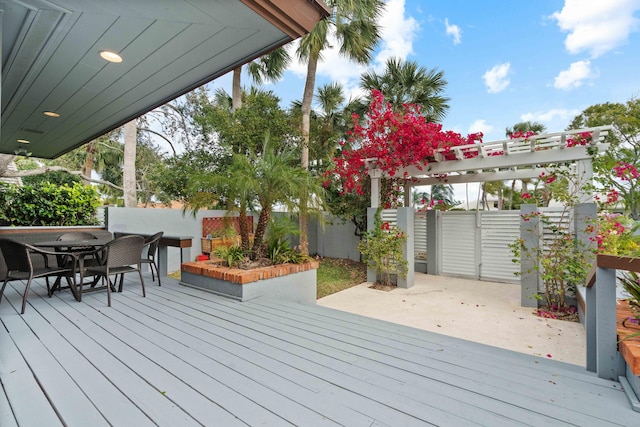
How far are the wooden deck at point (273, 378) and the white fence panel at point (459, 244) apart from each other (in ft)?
16.8

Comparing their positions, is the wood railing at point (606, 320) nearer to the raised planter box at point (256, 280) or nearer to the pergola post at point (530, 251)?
the raised planter box at point (256, 280)

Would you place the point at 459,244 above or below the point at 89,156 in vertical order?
below

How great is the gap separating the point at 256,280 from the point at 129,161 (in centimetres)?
798

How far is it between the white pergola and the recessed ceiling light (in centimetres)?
489

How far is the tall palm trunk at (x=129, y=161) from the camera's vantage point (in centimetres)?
923

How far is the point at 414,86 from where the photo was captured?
8922 millimetres

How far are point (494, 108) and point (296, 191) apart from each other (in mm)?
13319

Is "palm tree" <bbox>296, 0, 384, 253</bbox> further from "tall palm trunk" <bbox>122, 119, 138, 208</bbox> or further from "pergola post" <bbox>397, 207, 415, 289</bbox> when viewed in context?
"tall palm trunk" <bbox>122, 119, 138, 208</bbox>

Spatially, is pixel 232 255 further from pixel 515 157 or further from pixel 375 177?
pixel 515 157

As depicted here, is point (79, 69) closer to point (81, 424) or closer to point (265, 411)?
point (81, 424)

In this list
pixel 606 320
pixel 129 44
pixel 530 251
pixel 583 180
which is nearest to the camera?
pixel 606 320

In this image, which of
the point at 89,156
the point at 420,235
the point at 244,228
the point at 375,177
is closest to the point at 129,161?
the point at 89,156

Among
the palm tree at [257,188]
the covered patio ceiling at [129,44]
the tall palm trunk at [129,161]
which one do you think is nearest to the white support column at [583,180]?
the palm tree at [257,188]

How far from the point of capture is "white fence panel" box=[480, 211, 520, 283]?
660 centimetres
